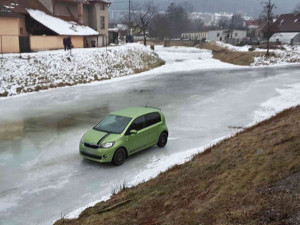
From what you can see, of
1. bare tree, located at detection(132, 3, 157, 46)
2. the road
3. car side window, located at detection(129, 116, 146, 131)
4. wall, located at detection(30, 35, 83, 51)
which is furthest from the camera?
bare tree, located at detection(132, 3, 157, 46)

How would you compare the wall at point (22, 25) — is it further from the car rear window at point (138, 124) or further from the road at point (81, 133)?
the car rear window at point (138, 124)

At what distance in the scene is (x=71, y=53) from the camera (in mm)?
35844

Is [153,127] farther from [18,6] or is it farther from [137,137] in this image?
[18,6]

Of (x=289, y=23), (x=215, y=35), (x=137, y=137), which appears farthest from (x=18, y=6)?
(x=215, y=35)

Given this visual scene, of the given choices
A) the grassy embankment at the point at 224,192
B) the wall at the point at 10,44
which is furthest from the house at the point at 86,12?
the grassy embankment at the point at 224,192

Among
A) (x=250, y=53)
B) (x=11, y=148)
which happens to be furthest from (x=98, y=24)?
(x=11, y=148)

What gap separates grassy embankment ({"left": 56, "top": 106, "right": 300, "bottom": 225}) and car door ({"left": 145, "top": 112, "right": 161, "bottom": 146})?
9.98ft

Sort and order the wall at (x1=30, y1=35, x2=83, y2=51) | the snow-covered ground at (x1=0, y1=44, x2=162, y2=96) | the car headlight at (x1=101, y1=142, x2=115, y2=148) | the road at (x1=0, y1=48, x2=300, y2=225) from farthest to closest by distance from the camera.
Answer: the wall at (x1=30, y1=35, x2=83, y2=51) → the snow-covered ground at (x1=0, y1=44, x2=162, y2=96) → the car headlight at (x1=101, y1=142, x2=115, y2=148) → the road at (x1=0, y1=48, x2=300, y2=225)

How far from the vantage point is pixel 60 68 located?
32750 millimetres

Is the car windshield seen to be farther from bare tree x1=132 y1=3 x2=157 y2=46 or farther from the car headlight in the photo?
bare tree x1=132 y1=3 x2=157 y2=46

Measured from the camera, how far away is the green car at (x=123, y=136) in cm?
1158

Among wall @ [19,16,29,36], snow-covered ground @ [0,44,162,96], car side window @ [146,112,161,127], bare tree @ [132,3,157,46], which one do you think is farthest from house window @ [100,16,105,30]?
car side window @ [146,112,161,127]

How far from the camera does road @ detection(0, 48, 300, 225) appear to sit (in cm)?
973

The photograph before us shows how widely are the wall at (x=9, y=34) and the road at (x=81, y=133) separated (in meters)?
9.07
